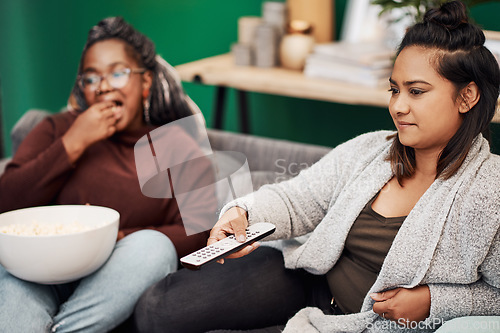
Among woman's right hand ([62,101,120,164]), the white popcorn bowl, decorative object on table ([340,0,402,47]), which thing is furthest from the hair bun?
decorative object on table ([340,0,402,47])

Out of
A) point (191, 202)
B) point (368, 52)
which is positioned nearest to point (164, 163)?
point (191, 202)

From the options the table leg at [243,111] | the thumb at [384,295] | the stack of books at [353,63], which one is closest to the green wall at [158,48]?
the table leg at [243,111]

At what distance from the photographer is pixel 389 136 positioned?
1.07m

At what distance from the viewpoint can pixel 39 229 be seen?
3.63 ft

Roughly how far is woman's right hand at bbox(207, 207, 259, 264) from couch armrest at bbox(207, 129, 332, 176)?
0.40 m

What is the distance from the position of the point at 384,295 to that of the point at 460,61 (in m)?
0.38

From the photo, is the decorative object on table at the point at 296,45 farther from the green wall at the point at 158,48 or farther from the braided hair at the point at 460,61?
the braided hair at the point at 460,61

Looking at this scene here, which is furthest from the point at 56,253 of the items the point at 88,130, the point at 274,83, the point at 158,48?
the point at 158,48

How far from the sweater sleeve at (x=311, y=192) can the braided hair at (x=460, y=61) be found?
0.58 ft

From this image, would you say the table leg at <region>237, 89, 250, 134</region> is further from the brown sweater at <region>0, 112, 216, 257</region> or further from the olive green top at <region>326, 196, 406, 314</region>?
the olive green top at <region>326, 196, 406, 314</region>

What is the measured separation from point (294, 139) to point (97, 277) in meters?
1.30

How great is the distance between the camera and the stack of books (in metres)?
1.68

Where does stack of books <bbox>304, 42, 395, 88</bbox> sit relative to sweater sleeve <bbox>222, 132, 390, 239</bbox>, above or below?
above

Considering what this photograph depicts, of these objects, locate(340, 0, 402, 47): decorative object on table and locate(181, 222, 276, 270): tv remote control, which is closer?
locate(181, 222, 276, 270): tv remote control
